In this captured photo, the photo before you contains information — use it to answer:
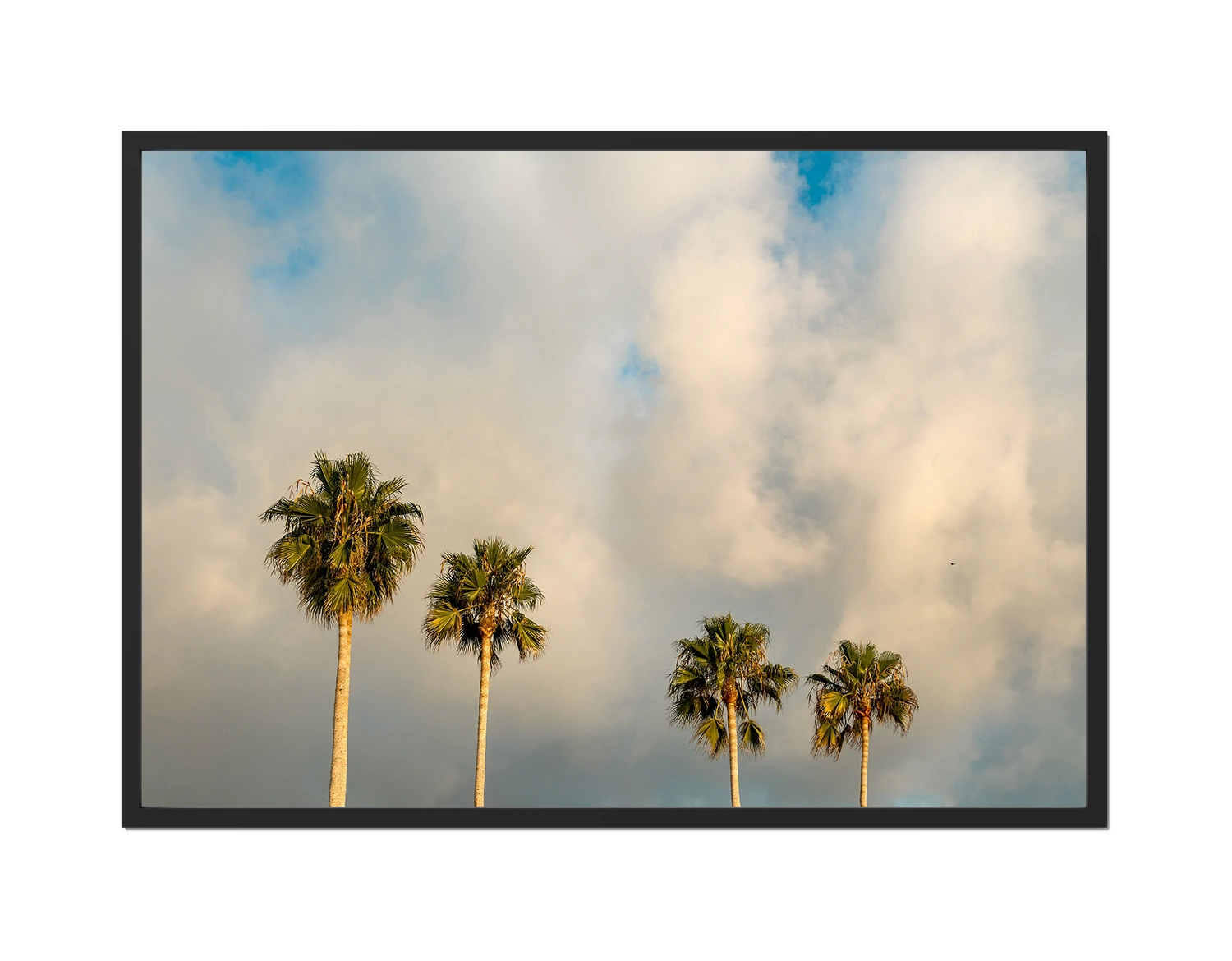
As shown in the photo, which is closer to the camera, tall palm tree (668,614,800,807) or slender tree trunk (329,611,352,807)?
slender tree trunk (329,611,352,807)

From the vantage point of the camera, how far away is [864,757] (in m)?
24.2

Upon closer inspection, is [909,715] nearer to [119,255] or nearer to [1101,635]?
[1101,635]

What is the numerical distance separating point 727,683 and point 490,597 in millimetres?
6056

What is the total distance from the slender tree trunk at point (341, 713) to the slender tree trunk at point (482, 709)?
11.1ft

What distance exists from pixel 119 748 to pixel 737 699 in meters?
15.5

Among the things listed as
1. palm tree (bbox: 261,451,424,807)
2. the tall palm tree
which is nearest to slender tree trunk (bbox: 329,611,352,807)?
palm tree (bbox: 261,451,424,807)

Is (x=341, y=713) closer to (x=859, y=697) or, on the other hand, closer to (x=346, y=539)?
(x=346, y=539)

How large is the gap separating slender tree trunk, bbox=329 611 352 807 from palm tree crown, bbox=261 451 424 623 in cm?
27

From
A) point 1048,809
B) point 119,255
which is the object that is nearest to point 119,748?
point 119,255

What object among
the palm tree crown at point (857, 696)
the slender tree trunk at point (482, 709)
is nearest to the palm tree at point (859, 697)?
the palm tree crown at point (857, 696)

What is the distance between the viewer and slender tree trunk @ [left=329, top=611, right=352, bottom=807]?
14508 mm

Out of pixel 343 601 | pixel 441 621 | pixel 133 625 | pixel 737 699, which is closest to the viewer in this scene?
pixel 133 625

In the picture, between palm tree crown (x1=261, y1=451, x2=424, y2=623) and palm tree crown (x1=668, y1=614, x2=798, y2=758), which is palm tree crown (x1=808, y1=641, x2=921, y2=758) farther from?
palm tree crown (x1=261, y1=451, x2=424, y2=623)
